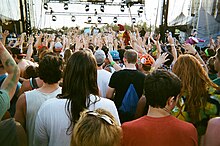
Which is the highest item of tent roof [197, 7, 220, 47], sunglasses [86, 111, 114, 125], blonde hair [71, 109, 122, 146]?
tent roof [197, 7, 220, 47]

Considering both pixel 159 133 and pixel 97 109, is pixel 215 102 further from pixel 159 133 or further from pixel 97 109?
pixel 97 109

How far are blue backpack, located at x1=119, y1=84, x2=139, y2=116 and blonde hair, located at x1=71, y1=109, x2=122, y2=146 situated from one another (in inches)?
69.1

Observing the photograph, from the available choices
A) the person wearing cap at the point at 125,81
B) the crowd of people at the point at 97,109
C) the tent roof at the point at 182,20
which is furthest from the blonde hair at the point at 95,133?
the tent roof at the point at 182,20

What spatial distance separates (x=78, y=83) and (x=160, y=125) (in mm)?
738

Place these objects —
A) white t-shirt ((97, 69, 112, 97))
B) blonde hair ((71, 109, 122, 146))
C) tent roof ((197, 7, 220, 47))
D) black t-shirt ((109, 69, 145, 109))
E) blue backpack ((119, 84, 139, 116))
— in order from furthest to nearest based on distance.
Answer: tent roof ((197, 7, 220, 47)), white t-shirt ((97, 69, 112, 97)), black t-shirt ((109, 69, 145, 109)), blue backpack ((119, 84, 139, 116)), blonde hair ((71, 109, 122, 146))

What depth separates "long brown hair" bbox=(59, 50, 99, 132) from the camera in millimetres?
2057

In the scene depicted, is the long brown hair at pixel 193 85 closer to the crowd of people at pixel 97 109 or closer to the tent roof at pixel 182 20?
the crowd of people at pixel 97 109

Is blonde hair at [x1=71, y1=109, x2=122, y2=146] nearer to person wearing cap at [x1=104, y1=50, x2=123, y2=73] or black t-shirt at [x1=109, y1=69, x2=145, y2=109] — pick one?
black t-shirt at [x1=109, y1=69, x2=145, y2=109]

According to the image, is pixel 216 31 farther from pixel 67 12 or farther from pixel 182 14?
pixel 67 12

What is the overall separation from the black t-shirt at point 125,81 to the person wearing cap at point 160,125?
4.69 ft

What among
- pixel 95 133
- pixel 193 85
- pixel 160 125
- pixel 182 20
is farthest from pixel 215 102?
pixel 182 20

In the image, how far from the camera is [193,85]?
7.82ft

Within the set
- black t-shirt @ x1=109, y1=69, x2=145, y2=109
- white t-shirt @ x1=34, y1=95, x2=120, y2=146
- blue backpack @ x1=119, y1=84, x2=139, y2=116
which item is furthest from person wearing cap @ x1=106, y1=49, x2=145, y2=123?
white t-shirt @ x1=34, y1=95, x2=120, y2=146

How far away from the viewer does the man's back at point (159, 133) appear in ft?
5.87
